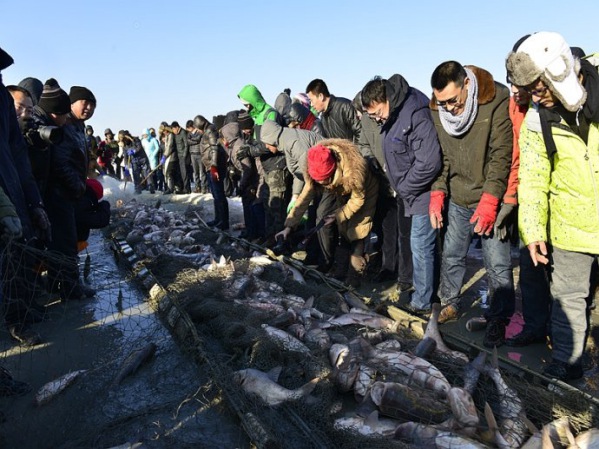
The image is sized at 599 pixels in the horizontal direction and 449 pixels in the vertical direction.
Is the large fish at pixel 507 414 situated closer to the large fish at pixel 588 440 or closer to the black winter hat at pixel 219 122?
the large fish at pixel 588 440

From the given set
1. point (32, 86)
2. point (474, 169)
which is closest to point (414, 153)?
point (474, 169)

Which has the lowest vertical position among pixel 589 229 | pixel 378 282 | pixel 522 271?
pixel 378 282

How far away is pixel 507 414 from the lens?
9.34ft

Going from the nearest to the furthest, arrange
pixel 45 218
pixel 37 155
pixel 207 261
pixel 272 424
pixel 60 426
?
pixel 272 424 → pixel 60 426 → pixel 45 218 → pixel 37 155 → pixel 207 261

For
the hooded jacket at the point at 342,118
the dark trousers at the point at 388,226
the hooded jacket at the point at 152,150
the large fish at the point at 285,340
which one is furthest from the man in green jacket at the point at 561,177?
the hooded jacket at the point at 152,150

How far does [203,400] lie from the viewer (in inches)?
125

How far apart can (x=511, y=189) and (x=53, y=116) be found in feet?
16.2

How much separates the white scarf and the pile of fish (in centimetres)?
168

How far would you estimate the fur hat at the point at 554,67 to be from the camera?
9.44 ft

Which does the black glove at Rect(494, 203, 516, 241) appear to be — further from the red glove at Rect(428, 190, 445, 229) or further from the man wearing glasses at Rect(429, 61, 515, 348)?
the red glove at Rect(428, 190, 445, 229)

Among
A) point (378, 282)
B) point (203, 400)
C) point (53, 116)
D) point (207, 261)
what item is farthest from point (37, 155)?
point (378, 282)

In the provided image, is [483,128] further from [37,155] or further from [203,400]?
[37,155]

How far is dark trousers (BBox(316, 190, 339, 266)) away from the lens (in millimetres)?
6410

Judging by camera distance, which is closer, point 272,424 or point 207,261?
point 272,424
